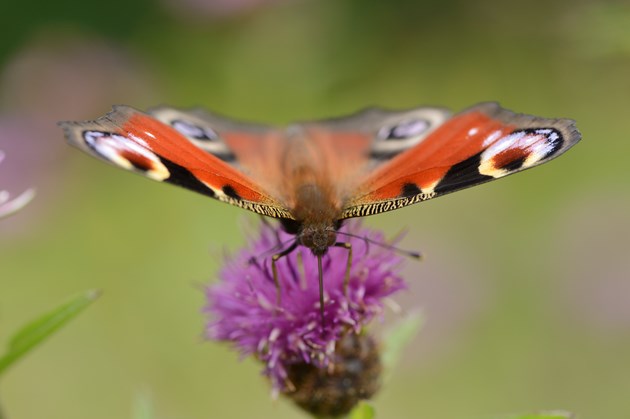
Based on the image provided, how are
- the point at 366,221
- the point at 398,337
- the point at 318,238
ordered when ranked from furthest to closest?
1. the point at 366,221
2. the point at 398,337
3. the point at 318,238

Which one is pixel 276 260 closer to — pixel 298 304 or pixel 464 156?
pixel 298 304

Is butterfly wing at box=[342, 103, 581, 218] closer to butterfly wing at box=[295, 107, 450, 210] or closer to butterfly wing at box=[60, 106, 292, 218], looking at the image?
butterfly wing at box=[295, 107, 450, 210]

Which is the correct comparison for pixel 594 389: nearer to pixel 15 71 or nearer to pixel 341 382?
pixel 341 382

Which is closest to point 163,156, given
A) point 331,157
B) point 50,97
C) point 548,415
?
point 331,157

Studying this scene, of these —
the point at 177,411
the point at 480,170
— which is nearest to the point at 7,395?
the point at 177,411

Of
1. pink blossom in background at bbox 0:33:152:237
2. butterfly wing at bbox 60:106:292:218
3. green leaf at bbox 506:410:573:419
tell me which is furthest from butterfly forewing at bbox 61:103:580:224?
pink blossom in background at bbox 0:33:152:237

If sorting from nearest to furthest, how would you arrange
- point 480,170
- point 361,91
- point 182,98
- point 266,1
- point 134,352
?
1. point 480,170
2. point 134,352
3. point 266,1
4. point 361,91
5. point 182,98

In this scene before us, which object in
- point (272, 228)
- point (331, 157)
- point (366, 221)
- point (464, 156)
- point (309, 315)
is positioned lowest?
point (309, 315)
